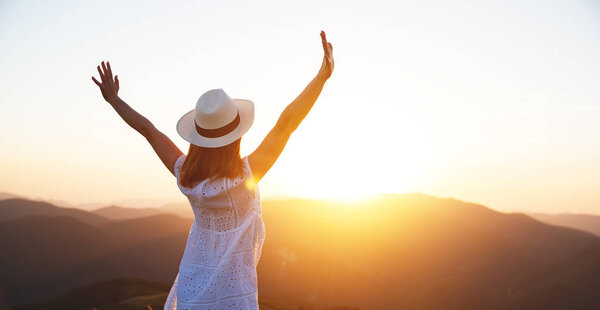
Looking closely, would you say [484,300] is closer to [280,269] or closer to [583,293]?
[583,293]

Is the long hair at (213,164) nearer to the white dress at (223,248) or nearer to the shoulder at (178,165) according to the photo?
the white dress at (223,248)

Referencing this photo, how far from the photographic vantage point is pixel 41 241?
8625 cm

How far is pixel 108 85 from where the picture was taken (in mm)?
3828

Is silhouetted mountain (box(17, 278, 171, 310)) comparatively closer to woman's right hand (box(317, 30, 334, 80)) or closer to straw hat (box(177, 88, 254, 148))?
straw hat (box(177, 88, 254, 148))

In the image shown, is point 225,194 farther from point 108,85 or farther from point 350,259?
point 350,259

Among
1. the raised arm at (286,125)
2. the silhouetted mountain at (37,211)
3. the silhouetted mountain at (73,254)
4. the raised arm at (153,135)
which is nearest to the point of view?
the raised arm at (286,125)

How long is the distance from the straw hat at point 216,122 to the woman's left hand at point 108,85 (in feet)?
3.03

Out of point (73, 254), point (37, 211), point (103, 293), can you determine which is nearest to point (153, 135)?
point (103, 293)

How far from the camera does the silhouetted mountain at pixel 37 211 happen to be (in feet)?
323

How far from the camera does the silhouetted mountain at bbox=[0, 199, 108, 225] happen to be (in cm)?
9847

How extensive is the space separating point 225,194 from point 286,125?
2.26ft

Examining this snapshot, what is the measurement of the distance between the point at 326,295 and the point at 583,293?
51865mm

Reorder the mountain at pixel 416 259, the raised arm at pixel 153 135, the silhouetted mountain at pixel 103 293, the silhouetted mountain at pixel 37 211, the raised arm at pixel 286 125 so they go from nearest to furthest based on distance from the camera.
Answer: the raised arm at pixel 286 125
the raised arm at pixel 153 135
the silhouetted mountain at pixel 103 293
the mountain at pixel 416 259
the silhouetted mountain at pixel 37 211

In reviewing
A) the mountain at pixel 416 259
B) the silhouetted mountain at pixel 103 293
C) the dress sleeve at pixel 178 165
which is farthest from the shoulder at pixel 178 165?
the mountain at pixel 416 259
